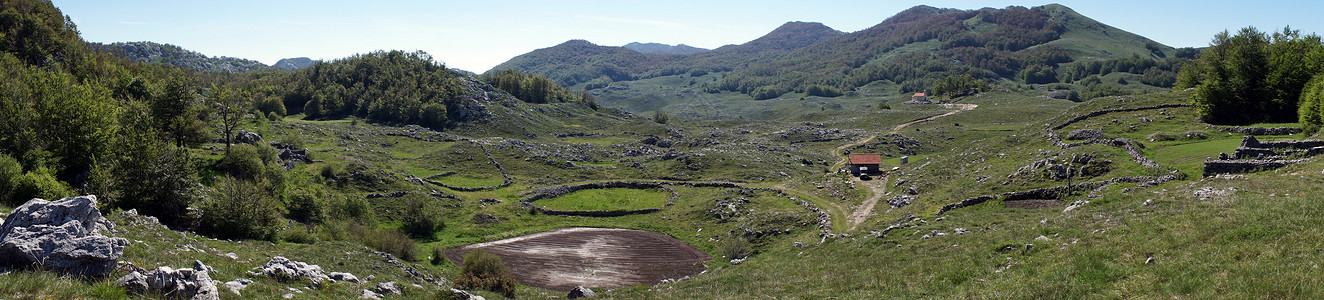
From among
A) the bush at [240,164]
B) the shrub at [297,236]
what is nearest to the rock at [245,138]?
the bush at [240,164]

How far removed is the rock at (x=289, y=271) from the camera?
872 inches

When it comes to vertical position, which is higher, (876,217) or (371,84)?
(371,84)

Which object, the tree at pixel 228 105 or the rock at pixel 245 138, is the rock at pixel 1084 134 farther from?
the rock at pixel 245 138

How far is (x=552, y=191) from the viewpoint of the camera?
72.1 meters

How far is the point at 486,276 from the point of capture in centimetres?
3494

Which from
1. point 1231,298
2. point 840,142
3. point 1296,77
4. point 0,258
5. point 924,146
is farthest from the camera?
point 840,142

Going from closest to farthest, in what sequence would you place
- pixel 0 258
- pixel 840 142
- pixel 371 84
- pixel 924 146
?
pixel 0 258, pixel 924 146, pixel 840 142, pixel 371 84

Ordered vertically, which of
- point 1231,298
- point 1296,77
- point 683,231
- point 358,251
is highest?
point 1296,77

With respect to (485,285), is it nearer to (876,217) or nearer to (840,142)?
(876,217)

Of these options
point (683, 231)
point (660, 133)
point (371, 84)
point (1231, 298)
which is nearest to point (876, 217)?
point (683, 231)

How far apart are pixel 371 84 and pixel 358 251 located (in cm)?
13241

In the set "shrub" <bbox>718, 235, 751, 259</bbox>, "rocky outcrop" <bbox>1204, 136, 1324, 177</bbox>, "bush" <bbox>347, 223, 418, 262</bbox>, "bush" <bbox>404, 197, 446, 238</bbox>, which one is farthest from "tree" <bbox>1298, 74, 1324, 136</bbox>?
"bush" <bbox>404, 197, 446, 238</bbox>

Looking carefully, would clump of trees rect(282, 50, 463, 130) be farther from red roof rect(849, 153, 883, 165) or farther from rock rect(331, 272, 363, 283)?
rock rect(331, 272, 363, 283)

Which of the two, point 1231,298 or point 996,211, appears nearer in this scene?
point 1231,298
